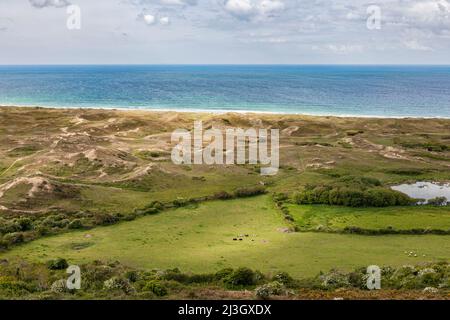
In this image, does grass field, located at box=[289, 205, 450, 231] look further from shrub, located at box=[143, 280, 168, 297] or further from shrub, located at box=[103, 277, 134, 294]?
shrub, located at box=[103, 277, 134, 294]

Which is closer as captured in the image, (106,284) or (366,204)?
(106,284)

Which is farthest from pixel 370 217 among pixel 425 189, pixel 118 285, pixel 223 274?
pixel 118 285

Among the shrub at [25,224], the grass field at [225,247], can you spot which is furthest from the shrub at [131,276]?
the shrub at [25,224]

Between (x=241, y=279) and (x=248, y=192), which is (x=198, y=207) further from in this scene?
(x=241, y=279)
